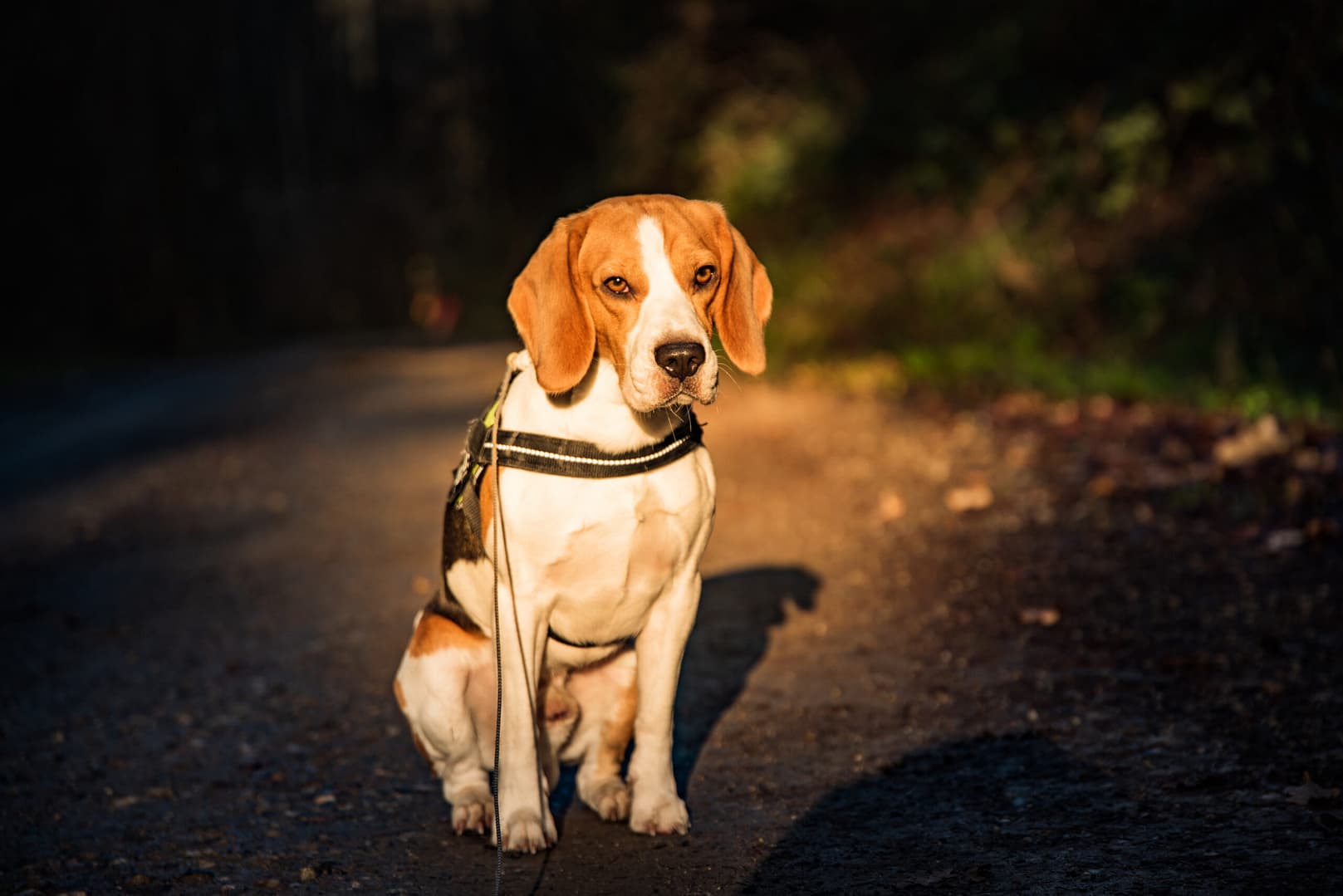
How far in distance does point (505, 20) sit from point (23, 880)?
45002mm

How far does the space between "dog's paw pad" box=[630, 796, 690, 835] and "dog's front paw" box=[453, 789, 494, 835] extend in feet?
1.42

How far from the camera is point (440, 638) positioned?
4027 mm

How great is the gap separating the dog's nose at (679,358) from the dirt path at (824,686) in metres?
1.34

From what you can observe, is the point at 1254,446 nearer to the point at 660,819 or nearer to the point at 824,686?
the point at 824,686

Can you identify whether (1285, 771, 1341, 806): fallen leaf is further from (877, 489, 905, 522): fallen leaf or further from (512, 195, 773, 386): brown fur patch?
(877, 489, 905, 522): fallen leaf

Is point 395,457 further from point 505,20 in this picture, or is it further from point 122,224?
point 505,20

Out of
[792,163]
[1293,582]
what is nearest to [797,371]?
[792,163]

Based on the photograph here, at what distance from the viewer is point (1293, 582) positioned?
5.93 metres

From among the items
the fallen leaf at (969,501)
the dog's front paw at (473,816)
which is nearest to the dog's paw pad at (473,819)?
the dog's front paw at (473,816)

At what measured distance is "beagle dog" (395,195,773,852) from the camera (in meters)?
3.65

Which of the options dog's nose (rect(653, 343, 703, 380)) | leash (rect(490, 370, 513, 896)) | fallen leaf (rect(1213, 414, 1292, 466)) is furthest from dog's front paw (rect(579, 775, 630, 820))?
fallen leaf (rect(1213, 414, 1292, 466))

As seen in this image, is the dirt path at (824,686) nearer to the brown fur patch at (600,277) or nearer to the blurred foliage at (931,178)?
the brown fur patch at (600,277)

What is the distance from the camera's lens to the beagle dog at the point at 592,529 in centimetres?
365

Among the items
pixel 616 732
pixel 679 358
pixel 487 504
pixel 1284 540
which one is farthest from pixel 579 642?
pixel 1284 540
